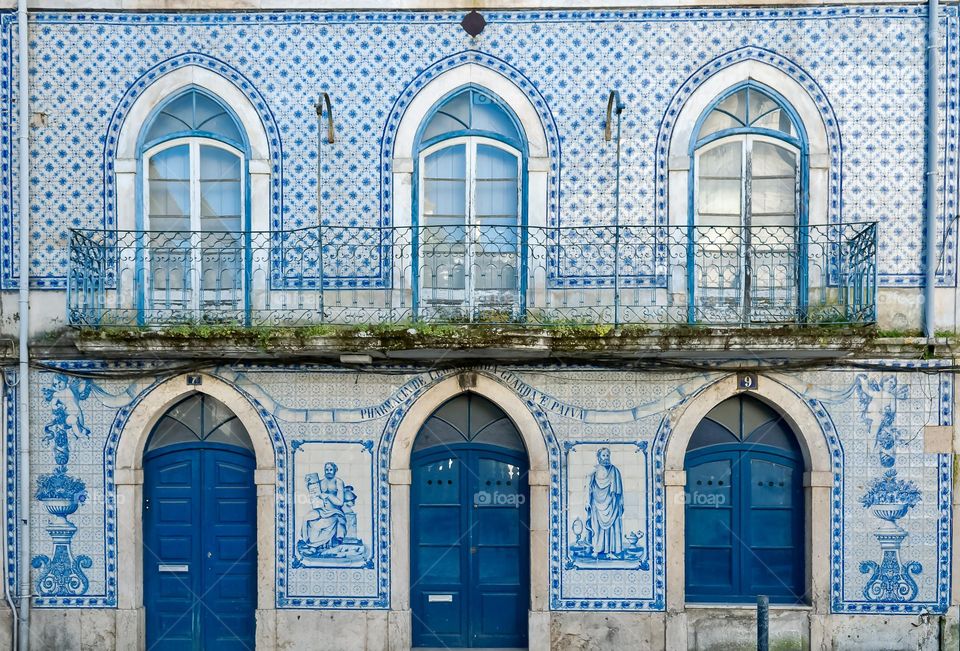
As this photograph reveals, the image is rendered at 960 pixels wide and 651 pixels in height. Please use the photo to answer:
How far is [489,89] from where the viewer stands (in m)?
8.94

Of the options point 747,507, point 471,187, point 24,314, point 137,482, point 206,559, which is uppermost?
point 471,187

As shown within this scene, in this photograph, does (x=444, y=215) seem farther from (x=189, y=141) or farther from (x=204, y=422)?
(x=204, y=422)

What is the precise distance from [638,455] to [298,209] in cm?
417

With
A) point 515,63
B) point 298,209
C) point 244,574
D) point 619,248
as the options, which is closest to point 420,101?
point 515,63

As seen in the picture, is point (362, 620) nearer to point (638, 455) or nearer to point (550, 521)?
point (550, 521)

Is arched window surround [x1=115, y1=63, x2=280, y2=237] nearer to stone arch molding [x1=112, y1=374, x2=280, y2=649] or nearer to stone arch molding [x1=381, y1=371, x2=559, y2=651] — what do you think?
stone arch molding [x1=112, y1=374, x2=280, y2=649]

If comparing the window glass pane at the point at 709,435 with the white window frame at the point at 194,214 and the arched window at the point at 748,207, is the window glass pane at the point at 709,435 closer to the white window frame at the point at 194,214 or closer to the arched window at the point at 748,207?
the arched window at the point at 748,207

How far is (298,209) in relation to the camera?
901cm

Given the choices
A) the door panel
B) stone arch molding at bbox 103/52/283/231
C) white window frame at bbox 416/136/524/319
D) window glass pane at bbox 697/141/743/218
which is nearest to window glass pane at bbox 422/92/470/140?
white window frame at bbox 416/136/524/319

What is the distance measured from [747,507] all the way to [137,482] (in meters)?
6.14

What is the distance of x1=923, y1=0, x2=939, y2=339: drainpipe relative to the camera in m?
8.70

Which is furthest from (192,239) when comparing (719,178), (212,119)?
(719,178)

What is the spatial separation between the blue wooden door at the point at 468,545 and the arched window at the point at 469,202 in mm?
1587

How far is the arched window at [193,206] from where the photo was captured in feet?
29.5
